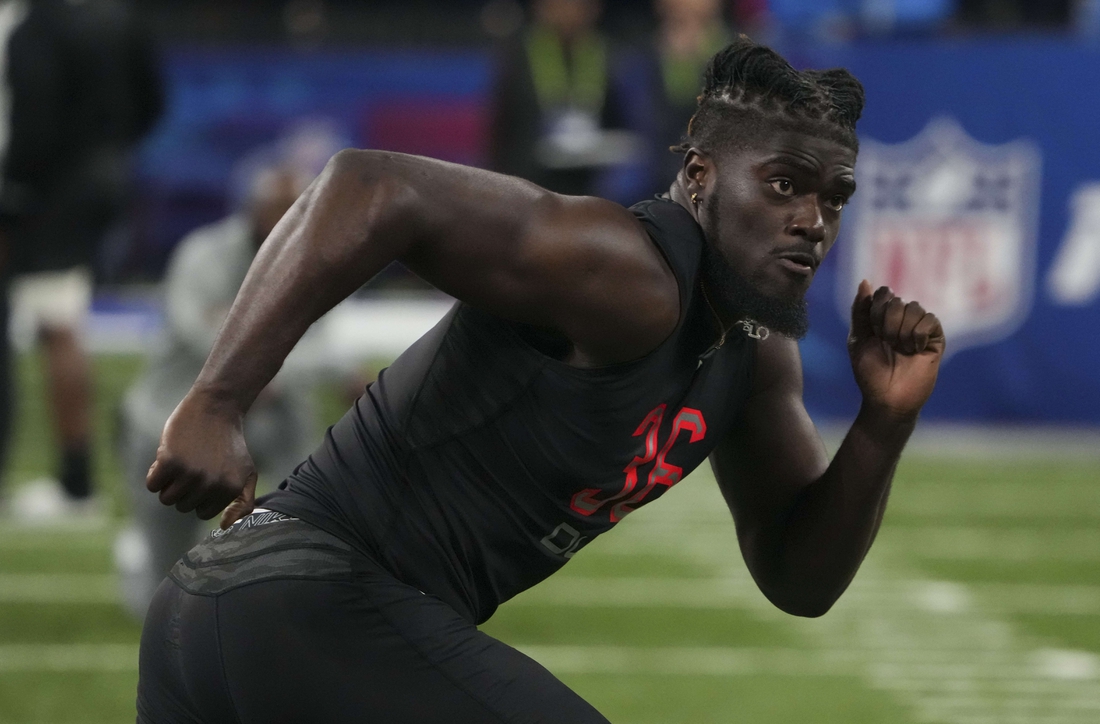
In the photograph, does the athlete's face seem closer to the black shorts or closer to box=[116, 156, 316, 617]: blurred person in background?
the black shorts

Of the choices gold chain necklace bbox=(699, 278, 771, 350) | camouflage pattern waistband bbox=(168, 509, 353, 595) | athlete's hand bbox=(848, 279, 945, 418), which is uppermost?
gold chain necklace bbox=(699, 278, 771, 350)

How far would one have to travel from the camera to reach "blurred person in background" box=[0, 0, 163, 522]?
7637mm

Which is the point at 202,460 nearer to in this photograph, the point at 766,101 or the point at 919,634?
the point at 766,101

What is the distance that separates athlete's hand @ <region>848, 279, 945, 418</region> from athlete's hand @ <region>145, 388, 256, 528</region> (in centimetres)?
117

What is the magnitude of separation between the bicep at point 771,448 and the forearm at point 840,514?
35mm

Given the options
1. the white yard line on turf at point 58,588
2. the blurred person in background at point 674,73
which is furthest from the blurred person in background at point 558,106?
the white yard line on turf at point 58,588

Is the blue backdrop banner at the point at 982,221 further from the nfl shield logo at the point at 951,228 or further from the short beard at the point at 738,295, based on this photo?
the short beard at the point at 738,295

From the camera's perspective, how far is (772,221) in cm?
269

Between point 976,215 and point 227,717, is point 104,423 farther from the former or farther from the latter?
point 227,717

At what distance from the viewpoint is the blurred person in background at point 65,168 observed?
7.64m

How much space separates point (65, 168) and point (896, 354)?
5856 mm

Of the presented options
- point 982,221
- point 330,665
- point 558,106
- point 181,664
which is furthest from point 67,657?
point 982,221

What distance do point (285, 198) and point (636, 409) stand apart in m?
3.42

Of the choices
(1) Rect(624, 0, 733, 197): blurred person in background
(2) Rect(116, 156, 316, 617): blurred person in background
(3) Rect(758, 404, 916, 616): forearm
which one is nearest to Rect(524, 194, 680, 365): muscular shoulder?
(3) Rect(758, 404, 916, 616): forearm
